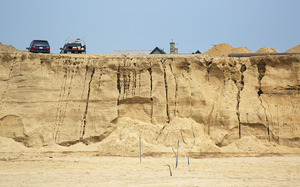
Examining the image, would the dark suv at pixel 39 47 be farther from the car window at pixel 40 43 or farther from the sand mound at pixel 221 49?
the sand mound at pixel 221 49

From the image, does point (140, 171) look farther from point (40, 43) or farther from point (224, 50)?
point (224, 50)

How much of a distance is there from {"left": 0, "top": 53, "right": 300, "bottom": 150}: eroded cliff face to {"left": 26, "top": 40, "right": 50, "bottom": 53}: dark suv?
2.96 metres

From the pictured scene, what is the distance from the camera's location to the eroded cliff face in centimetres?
2066

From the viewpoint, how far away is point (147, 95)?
70.3ft

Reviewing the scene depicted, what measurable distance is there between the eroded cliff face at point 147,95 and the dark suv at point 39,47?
9.71 feet

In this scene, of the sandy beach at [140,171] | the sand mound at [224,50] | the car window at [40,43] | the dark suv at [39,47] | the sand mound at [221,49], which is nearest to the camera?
the sandy beach at [140,171]

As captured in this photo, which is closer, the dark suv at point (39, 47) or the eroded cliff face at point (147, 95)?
the eroded cliff face at point (147, 95)

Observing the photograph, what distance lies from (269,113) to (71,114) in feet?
32.1

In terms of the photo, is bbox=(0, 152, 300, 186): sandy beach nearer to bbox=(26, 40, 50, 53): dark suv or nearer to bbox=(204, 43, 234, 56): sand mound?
bbox=(26, 40, 50, 53): dark suv

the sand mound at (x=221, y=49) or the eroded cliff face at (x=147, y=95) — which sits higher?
the sand mound at (x=221, y=49)

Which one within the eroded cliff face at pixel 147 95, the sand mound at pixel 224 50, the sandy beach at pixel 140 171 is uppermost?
the sand mound at pixel 224 50

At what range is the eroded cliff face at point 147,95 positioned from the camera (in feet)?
67.8

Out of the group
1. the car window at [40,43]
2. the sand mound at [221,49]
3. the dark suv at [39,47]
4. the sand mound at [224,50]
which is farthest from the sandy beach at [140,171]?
the sand mound at [221,49]

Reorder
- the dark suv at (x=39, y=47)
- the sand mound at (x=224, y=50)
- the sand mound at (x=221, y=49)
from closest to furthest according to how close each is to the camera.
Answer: the dark suv at (x=39, y=47), the sand mound at (x=224, y=50), the sand mound at (x=221, y=49)
